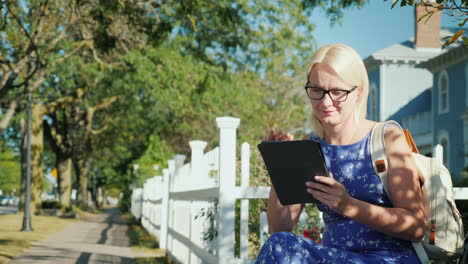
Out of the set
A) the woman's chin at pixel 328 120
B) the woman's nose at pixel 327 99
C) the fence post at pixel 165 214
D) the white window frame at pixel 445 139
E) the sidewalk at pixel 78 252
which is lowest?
the sidewalk at pixel 78 252

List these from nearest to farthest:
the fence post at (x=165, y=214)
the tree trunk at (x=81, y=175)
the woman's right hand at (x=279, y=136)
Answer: the woman's right hand at (x=279, y=136) < the fence post at (x=165, y=214) < the tree trunk at (x=81, y=175)

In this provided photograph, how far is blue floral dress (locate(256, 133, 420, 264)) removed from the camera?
9.07 feet

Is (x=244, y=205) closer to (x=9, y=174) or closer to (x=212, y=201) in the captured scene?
(x=212, y=201)

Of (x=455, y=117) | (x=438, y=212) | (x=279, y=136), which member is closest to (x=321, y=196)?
A: (x=279, y=136)

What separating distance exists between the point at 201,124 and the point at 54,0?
1600cm

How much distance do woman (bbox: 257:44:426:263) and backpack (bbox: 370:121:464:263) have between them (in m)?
0.12

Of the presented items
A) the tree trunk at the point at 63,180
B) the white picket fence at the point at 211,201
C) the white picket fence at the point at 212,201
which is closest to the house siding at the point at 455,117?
the tree trunk at the point at 63,180

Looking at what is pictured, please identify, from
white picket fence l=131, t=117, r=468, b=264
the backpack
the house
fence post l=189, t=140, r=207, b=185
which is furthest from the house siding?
the backpack

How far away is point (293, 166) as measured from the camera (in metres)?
2.85

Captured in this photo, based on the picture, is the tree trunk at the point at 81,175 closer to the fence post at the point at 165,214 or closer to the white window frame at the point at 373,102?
the white window frame at the point at 373,102

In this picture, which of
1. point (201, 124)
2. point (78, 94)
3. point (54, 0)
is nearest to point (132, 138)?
point (78, 94)

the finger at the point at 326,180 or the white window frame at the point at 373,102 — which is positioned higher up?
the white window frame at the point at 373,102

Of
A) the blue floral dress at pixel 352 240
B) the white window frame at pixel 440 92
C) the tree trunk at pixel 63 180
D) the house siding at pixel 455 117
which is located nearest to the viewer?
the blue floral dress at pixel 352 240

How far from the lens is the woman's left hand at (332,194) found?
8.68 ft
